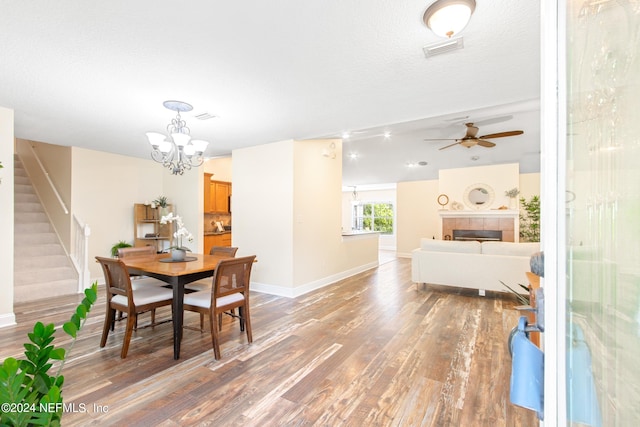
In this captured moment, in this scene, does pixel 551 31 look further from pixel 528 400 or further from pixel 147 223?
pixel 147 223

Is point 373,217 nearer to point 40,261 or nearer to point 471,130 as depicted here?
point 471,130

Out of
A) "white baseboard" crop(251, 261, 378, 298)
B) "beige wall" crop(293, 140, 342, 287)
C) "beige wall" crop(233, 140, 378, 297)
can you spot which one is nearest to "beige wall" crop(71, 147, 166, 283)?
"beige wall" crop(233, 140, 378, 297)

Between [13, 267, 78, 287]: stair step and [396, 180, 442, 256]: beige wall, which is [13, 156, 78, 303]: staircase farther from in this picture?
[396, 180, 442, 256]: beige wall

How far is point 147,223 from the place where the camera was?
19.6 feet

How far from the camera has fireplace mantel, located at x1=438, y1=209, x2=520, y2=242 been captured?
7130 mm

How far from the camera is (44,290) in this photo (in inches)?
168

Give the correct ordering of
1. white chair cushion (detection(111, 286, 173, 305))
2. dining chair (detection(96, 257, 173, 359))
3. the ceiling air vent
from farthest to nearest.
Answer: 1. white chair cushion (detection(111, 286, 173, 305))
2. dining chair (detection(96, 257, 173, 359))
3. the ceiling air vent

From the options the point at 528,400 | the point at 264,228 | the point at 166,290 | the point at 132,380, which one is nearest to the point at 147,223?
the point at 264,228

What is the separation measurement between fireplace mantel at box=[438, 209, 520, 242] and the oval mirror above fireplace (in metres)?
0.25

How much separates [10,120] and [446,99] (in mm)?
4726

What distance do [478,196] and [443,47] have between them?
652cm

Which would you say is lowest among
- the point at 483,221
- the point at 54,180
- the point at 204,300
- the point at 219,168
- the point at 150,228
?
the point at 204,300

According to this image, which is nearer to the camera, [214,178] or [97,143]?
[97,143]

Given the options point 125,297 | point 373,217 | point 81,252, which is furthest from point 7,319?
point 373,217
